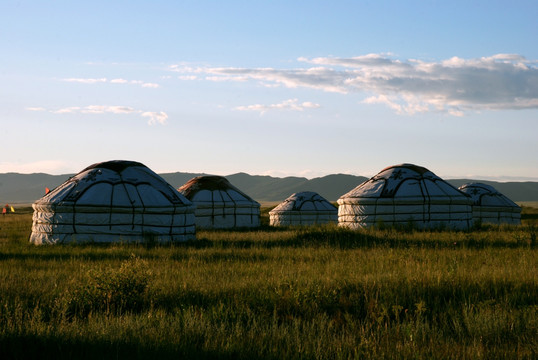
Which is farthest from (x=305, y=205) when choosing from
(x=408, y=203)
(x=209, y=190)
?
(x=408, y=203)

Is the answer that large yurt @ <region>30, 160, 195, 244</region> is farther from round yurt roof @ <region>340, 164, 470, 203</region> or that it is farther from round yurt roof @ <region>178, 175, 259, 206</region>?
round yurt roof @ <region>178, 175, 259, 206</region>

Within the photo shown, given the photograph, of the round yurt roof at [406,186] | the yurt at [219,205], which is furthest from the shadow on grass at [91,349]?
the yurt at [219,205]

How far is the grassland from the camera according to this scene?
16.1 ft

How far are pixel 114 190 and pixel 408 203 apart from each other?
9.61 meters

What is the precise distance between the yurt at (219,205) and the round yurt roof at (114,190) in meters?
7.54

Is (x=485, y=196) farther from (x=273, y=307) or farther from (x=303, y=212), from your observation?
(x=273, y=307)

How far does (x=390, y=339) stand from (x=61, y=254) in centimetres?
893

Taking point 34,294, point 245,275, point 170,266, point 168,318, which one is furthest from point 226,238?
point 168,318

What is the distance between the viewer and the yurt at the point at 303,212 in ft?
96.9

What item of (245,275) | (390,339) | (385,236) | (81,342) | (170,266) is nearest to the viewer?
(81,342)

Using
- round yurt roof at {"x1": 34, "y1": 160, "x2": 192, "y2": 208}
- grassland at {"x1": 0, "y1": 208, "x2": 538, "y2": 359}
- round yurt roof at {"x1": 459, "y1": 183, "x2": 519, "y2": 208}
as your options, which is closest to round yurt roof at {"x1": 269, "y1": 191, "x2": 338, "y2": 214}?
round yurt roof at {"x1": 459, "y1": 183, "x2": 519, "y2": 208}

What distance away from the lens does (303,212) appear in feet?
97.1

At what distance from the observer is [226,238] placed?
1700 centimetres

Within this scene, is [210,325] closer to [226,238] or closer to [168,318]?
[168,318]
